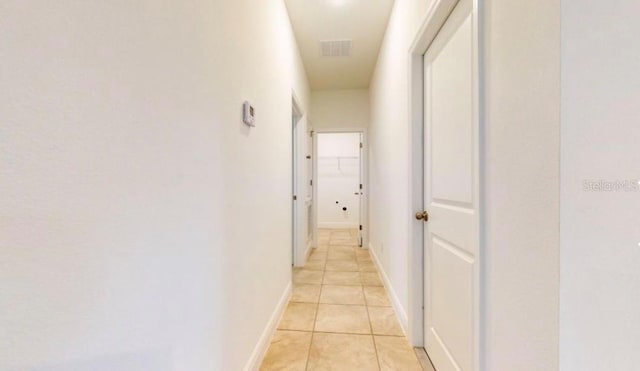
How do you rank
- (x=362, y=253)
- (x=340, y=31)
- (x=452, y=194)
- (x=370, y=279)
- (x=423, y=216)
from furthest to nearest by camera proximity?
(x=362, y=253) < (x=370, y=279) < (x=340, y=31) < (x=423, y=216) < (x=452, y=194)

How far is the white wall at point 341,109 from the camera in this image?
178 inches

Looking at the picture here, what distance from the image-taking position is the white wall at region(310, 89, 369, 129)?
453 cm

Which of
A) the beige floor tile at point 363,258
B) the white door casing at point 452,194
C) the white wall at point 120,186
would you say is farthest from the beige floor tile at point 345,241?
the white wall at point 120,186

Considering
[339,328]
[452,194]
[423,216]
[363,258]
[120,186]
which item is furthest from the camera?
[363,258]

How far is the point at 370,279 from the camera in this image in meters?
3.20

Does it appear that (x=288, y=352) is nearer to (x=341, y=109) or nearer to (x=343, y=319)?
(x=343, y=319)

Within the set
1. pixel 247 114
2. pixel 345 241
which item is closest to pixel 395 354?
pixel 247 114

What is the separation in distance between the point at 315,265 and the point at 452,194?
262 centimetres

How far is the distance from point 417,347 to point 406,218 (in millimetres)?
837

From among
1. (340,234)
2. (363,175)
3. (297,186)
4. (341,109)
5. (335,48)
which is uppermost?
(335,48)

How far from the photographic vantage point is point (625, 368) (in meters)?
0.68

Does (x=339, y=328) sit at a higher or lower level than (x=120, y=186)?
lower

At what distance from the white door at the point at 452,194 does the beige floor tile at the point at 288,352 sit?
79 cm

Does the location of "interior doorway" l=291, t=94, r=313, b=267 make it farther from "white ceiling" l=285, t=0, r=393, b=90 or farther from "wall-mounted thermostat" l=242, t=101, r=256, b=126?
"wall-mounted thermostat" l=242, t=101, r=256, b=126
